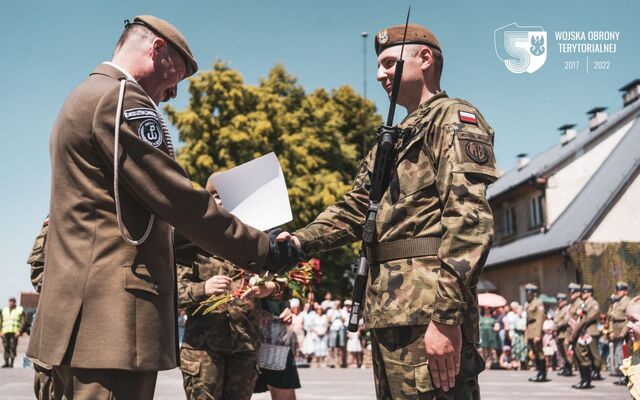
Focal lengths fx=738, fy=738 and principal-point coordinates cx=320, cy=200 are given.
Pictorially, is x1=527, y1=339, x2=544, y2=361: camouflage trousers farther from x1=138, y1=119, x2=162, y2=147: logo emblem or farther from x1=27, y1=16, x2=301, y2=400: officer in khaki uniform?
x1=138, y1=119, x2=162, y2=147: logo emblem

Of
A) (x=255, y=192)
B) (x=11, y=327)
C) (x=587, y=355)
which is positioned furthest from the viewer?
(x=11, y=327)

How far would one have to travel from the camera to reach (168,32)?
350cm

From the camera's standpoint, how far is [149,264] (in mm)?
3227

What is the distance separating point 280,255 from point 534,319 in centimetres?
1731

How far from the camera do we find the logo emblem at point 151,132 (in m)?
3.18

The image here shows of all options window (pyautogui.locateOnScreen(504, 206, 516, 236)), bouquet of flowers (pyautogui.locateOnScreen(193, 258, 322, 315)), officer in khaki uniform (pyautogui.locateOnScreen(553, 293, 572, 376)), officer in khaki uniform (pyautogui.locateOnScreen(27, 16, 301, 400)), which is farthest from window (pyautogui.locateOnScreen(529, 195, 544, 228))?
officer in khaki uniform (pyautogui.locateOnScreen(27, 16, 301, 400))

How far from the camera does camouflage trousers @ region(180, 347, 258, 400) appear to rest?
5.76 m

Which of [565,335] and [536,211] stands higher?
[536,211]

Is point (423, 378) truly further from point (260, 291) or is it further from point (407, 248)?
point (260, 291)

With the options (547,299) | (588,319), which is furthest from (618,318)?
(547,299)

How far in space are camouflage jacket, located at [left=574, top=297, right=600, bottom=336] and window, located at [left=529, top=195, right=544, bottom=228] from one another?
1664 cm

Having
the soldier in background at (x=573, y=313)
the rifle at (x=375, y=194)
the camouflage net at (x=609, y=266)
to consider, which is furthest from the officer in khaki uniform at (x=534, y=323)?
the rifle at (x=375, y=194)

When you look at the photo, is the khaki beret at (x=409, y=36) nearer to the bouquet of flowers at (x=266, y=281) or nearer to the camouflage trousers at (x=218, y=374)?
the bouquet of flowers at (x=266, y=281)

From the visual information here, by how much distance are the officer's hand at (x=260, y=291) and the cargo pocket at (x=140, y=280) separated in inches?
103
